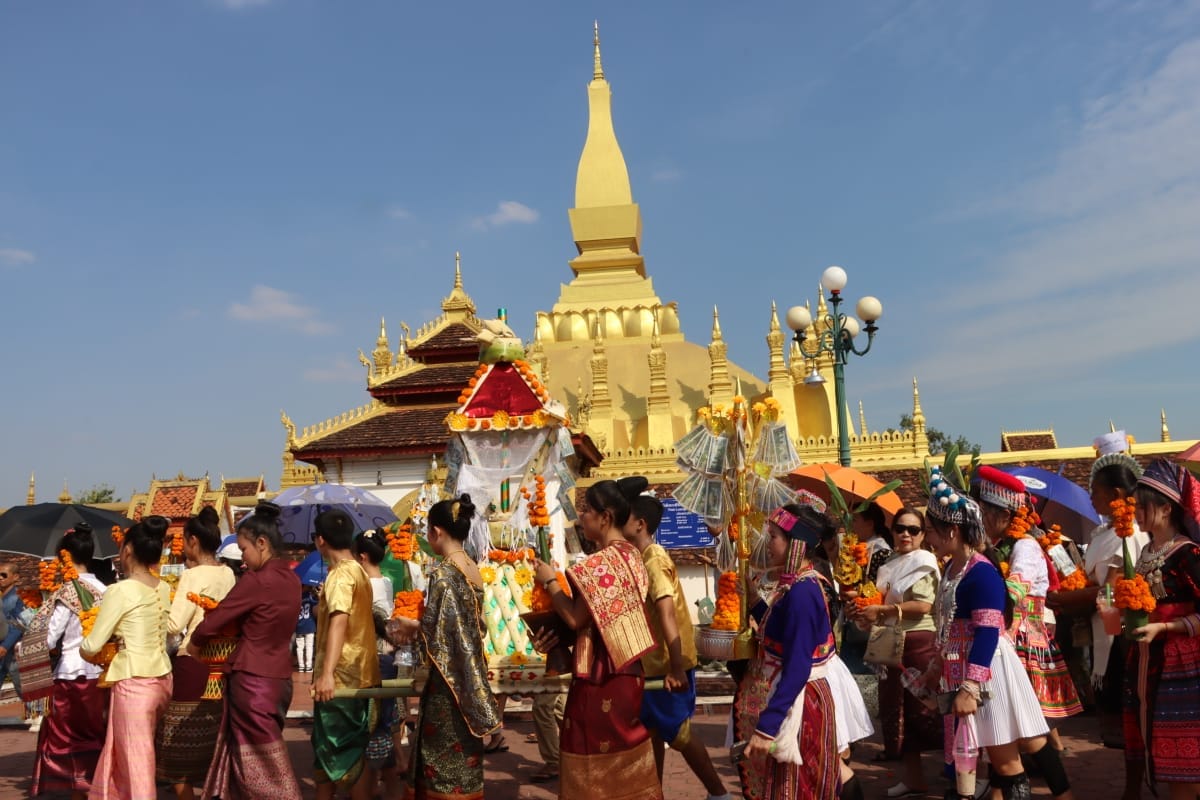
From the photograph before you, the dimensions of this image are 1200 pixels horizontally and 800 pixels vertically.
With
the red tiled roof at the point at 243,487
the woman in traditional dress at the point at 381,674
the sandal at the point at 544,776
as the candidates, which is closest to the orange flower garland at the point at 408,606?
the woman in traditional dress at the point at 381,674

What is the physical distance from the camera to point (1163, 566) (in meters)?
4.85

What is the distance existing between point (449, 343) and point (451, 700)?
18011 millimetres

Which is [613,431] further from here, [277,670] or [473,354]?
[277,670]

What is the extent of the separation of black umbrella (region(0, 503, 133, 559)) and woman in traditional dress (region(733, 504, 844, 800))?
236 inches

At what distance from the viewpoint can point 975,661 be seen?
4703 mm

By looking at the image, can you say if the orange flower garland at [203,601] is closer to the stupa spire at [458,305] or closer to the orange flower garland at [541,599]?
the orange flower garland at [541,599]

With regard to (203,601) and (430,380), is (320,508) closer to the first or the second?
(203,601)

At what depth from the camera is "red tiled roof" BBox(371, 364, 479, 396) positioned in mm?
22125

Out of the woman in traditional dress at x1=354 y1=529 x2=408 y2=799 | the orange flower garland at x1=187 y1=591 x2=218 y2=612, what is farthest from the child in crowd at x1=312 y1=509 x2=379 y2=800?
the orange flower garland at x1=187 y1=591 x2=218 y2=612

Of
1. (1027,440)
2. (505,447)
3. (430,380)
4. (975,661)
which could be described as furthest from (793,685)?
(1027,440)

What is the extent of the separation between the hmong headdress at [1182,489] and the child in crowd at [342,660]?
4.08m

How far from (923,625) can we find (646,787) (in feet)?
8.19

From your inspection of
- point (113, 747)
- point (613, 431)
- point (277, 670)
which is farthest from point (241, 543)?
point (613, 431)

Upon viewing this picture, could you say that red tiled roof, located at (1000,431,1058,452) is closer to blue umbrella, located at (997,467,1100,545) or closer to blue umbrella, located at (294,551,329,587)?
blue umbrella, located at (997,467,1100,545)
